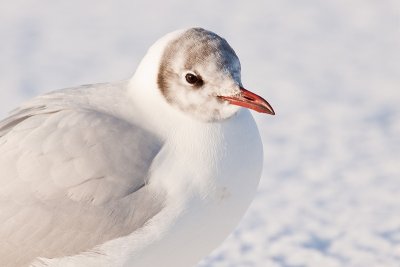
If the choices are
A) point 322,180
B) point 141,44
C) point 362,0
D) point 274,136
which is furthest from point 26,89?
→ point 362,0

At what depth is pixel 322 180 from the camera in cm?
495

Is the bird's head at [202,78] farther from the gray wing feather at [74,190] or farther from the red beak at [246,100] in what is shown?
the gray wing feather at [74,190]

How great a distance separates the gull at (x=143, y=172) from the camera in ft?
10.2

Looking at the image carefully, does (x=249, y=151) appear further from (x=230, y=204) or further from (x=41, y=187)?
(x=41, y=187)

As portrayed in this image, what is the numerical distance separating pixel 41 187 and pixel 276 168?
7.04 ft

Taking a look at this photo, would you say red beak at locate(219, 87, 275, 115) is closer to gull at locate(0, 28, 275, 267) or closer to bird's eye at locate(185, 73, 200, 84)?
gull at locate(0, 28, 275, 267)

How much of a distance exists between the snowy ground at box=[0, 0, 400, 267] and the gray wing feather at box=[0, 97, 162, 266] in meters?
1.27

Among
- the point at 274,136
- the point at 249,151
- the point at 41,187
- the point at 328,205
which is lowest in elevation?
the point at 41,187

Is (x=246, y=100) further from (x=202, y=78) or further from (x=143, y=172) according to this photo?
(x=143, y=172)

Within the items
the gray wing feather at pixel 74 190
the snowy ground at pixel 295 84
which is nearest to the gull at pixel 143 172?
the gray wing feather at pixel 74 190

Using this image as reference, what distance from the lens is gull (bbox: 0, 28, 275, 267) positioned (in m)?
3.12

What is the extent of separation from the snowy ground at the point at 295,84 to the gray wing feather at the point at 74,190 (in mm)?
1268

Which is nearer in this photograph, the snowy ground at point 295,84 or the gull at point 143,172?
the gull at point 143,172

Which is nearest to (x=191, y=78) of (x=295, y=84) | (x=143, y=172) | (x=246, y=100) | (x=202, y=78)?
(x=202, y=78)
